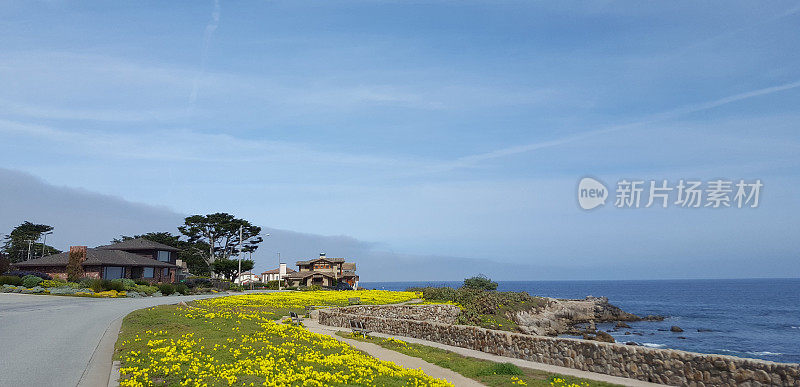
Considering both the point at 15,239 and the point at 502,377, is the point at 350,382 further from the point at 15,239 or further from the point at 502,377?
the point at 15,239

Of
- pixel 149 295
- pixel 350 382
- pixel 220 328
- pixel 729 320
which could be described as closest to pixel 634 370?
pixel 350 382

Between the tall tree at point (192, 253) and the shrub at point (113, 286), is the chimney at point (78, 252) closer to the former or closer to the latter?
the shrub at point (113, 286)

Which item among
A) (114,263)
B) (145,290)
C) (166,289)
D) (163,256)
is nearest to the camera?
(145,290)

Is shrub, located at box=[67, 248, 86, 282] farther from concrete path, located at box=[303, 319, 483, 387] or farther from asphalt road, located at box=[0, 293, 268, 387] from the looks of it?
concrete path, located at box=[303, 319, 483, 387]

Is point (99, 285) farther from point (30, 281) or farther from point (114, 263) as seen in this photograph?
point (114, 263)

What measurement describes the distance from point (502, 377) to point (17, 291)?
5116 cm

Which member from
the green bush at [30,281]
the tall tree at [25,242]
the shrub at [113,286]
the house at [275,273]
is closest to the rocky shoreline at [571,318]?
the shrub at [113,286]

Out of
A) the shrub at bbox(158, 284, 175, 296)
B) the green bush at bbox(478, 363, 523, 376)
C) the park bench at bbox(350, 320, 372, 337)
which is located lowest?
the green bush at bbox(478, 363, 523, 376)

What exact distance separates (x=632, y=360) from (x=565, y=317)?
5617 cm

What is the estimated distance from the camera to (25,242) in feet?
410

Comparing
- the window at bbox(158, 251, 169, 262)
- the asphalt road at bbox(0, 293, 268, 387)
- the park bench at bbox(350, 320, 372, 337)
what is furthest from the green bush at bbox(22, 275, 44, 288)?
the park bench at bbox(350, 320, 372, 337)

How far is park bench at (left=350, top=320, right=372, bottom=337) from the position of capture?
27.6m

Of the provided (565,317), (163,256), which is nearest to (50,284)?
(163,256)

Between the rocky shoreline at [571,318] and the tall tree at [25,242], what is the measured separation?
398 feet
